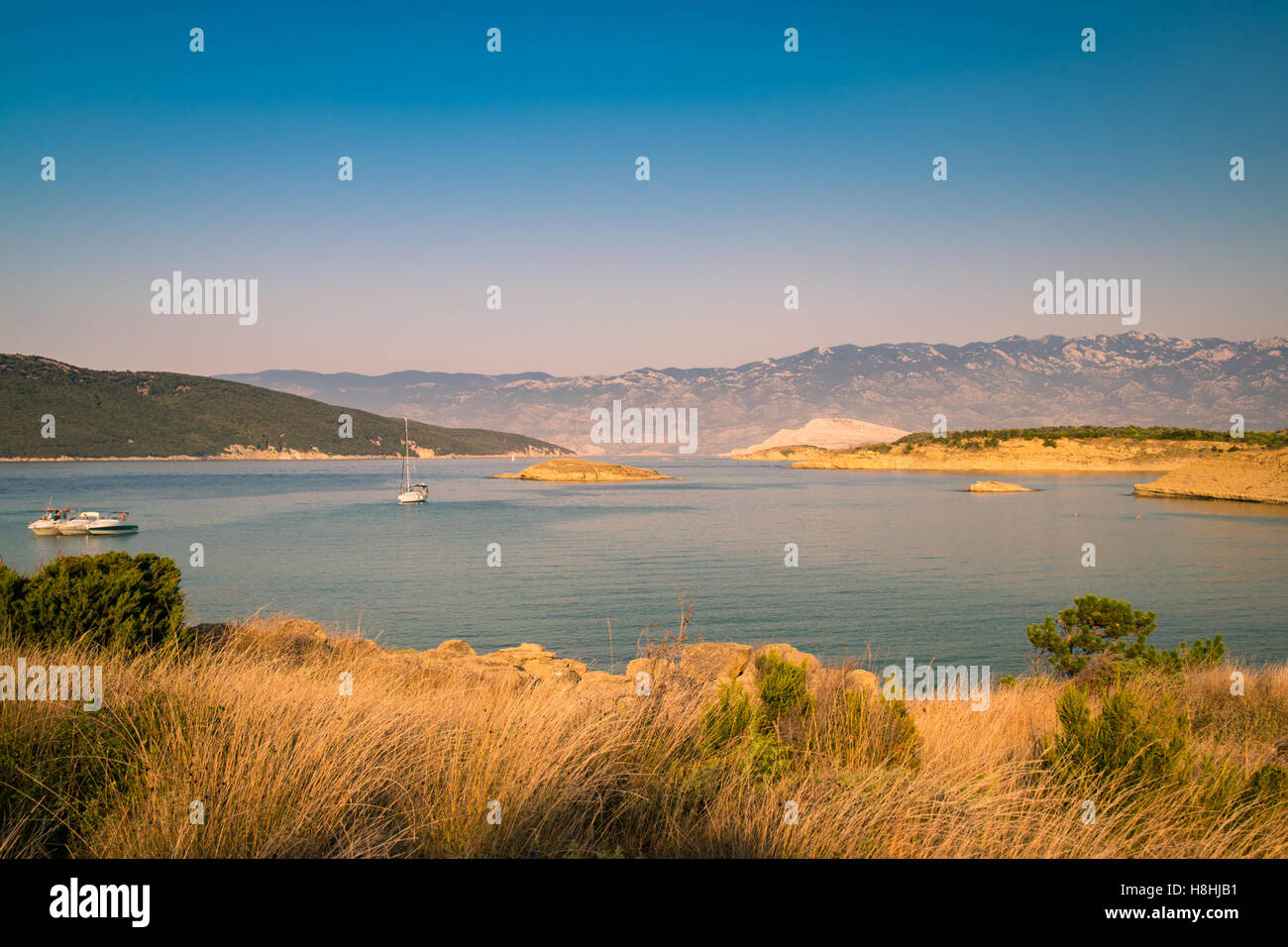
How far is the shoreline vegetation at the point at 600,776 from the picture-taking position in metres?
3.62

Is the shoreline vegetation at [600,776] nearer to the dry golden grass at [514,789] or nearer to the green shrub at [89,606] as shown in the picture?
the dry golden grass at [514,789]

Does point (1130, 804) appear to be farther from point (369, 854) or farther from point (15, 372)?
point (15, 372)

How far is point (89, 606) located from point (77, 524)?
41.5 metres

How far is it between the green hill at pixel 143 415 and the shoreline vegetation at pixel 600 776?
158 meters

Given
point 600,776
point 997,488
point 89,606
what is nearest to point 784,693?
point 600,776

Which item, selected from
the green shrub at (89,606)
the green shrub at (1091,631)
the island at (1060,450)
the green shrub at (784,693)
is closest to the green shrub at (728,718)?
the green shrub at (784,693)

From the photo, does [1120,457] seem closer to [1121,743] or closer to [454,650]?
[454,650]

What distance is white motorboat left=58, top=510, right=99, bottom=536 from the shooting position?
135 ft

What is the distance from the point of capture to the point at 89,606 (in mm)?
8055

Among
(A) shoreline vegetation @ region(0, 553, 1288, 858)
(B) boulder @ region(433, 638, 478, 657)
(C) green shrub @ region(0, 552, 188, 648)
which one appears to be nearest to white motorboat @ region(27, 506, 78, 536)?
(B) boulder @ region(433, 638, 478, 657)

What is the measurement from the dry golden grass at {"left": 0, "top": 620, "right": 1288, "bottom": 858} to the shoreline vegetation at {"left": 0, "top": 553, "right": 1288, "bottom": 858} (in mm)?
16

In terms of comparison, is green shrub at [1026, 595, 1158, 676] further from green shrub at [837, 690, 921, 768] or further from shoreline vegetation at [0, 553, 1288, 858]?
green shrub at [837, 690, 921, 768]
